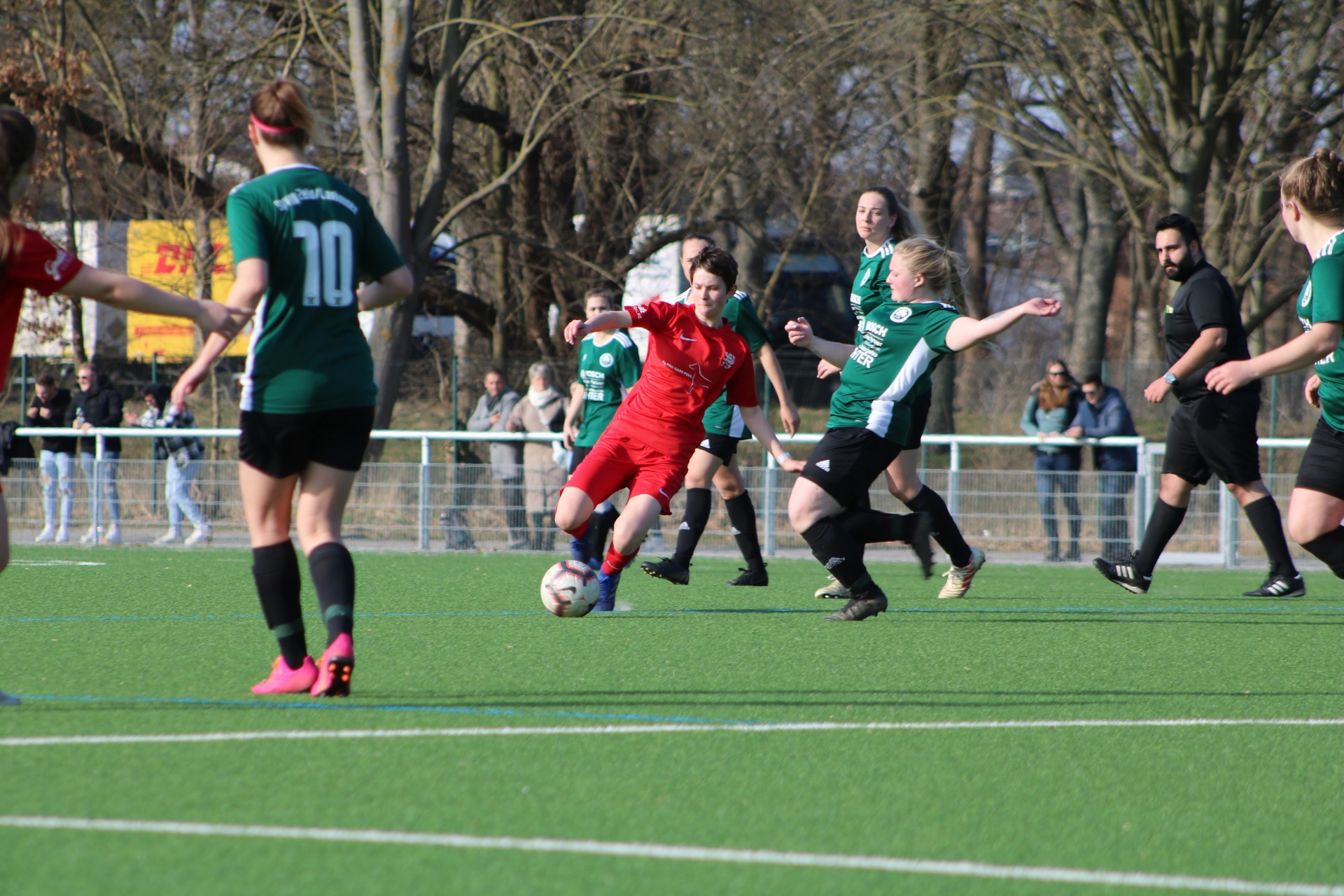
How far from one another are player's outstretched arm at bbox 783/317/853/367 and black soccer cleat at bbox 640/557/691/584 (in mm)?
1493

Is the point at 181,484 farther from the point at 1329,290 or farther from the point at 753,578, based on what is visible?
the point at 1329,290

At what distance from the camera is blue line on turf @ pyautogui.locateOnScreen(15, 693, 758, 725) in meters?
4.43

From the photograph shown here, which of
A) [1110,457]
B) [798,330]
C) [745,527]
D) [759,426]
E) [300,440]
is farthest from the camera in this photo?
[1110,457]

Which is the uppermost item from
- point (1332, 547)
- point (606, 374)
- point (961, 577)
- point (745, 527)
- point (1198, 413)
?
point (606, 374)

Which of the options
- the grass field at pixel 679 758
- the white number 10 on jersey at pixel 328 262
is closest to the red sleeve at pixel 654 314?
the grass field at pixel 679 758

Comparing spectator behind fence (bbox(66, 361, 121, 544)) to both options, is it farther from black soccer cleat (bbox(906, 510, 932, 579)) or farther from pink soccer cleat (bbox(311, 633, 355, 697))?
pink soccer cleat (bbox(311, 633, 355, 697))

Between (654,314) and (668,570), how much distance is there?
179cm

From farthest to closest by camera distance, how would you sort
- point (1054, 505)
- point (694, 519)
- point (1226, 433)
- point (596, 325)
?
point (1054, 505)
point (694, 519)
point (1226, 433)
point (596, 325)

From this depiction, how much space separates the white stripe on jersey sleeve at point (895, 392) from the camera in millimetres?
6828

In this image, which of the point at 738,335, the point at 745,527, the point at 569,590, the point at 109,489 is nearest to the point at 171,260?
the point at 109,489

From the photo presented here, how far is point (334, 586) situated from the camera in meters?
4.53

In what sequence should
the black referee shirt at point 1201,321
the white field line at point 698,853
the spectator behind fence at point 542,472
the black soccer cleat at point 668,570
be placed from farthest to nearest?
the spectator behind fence at point 542,472 → the black soccer cleat at point 668,570 → the black referee shirt at point 1201,321 → the white field line at point 698,853

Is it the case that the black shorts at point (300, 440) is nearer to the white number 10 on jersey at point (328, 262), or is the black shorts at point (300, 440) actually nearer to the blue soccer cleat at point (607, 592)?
the white number 10 on jersey at point (328, 262)

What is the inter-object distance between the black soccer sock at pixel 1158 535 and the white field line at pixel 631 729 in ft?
12.0
